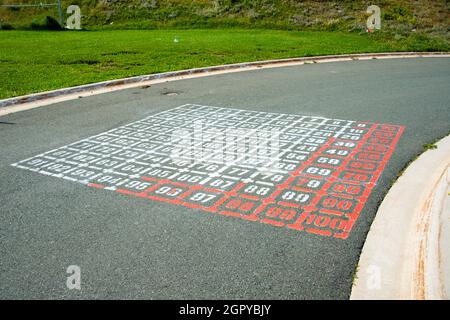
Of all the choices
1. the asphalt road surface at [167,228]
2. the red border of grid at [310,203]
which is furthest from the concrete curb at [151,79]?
the red border of grid at [310,203]

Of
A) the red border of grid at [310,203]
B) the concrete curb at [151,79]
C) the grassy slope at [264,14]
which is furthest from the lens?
the grassy slope at [264,14]

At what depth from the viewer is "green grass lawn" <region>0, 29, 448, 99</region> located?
1529 centimetres

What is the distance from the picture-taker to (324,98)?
1234 cm

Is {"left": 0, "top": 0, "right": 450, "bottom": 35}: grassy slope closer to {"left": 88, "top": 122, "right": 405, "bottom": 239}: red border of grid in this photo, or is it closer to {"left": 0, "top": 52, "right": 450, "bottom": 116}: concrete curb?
{"left": 0, "top": 52, "right": 450, "bottom": 116}: concrete curb

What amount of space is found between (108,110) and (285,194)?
260 inches

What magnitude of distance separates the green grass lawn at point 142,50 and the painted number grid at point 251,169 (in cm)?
582

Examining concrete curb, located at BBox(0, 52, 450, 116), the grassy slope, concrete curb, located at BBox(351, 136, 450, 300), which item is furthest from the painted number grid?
the grassy slope

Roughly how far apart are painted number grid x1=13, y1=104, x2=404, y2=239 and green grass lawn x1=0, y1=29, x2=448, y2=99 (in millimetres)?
5815

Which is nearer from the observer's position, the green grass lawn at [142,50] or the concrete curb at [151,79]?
the concrete curb at [151,79]

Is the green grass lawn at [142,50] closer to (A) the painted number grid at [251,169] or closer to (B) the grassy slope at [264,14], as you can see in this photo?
(B) the grassy slope at [264,14]

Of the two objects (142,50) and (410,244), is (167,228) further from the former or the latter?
(142,50)

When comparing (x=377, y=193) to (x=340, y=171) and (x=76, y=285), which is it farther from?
(x=76, y=285)

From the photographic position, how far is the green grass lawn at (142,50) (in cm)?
1529
